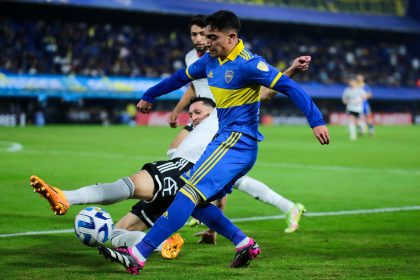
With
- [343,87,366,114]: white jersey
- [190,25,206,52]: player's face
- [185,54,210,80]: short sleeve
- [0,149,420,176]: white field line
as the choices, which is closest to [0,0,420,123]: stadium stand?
[343,87,366,114]: white jersey

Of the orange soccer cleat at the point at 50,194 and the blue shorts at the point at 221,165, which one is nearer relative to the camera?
the orange soccer cleat at the point at 50,194

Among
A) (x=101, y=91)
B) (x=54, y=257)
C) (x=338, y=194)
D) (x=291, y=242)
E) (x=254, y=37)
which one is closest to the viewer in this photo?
(x=54, y=257)

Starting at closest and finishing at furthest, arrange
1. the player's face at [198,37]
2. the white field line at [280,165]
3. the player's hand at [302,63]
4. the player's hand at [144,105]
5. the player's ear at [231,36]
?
the player's ear at [231,36] < the player's hand at [302,63] < the player's hand at [144,105] < the player's face at [198,37] < the white field line at [280,165]

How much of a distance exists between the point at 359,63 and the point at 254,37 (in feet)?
30.4

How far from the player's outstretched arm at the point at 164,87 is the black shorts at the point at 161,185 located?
0.54 metres

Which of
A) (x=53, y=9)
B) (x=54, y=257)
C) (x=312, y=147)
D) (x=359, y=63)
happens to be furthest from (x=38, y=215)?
(x=359, y=63)

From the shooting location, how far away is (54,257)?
7188 millimetres

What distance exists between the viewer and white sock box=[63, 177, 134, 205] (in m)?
6.50

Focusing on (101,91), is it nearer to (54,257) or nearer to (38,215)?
(38,215)

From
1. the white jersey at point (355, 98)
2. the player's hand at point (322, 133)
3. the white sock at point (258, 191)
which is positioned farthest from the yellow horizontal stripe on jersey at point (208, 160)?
the white jersey at point (355, 98)

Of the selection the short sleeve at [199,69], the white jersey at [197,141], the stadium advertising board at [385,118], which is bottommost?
the stadium advertising board at [385,118]

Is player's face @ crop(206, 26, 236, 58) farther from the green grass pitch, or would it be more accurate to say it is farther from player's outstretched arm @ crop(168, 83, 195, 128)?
player's outstretched arm @ crop(168, 83, 195, 128)

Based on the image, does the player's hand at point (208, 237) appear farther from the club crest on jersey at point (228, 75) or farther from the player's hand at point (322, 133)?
the player's hand at point (322, 133)

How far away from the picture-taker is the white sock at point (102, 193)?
6500 millimetres
